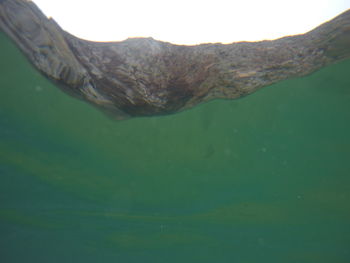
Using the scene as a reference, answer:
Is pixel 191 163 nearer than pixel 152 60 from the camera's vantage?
No

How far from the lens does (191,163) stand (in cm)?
1345

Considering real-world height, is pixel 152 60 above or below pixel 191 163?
above

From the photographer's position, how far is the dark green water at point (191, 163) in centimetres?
1034

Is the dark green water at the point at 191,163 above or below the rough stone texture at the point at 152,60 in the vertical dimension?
below

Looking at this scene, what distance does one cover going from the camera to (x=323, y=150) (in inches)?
477

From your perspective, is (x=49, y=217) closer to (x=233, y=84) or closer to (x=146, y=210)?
(x=146, y=210)

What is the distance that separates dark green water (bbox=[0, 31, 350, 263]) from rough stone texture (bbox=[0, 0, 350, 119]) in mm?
1468

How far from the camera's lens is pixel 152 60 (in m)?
6.96

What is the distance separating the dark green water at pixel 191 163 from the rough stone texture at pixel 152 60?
1468 mm

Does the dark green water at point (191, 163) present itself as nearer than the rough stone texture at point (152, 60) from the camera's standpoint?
No

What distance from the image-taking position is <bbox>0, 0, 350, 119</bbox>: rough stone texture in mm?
6469

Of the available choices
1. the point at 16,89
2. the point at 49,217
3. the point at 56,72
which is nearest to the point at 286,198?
the point at 56,72

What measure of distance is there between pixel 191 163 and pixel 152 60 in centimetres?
776

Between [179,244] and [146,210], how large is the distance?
39.9 ft
